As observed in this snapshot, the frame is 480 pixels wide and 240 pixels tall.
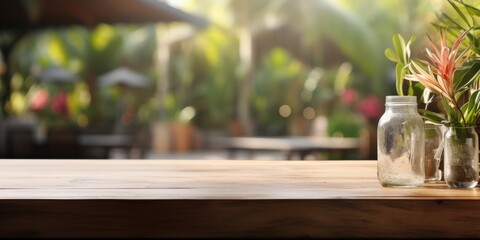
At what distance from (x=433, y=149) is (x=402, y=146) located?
0.15 meters

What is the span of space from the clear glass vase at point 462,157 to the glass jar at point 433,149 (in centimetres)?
11

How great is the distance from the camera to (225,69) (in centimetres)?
2011

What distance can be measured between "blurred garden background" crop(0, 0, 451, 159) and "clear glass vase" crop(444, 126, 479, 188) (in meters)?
10.9

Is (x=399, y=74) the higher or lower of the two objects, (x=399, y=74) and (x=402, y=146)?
the higher

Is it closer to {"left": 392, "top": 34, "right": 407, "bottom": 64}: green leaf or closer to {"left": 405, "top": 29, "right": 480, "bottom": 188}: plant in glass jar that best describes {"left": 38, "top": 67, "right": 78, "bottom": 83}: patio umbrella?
{"left": 392, "top": 34, "right": 407, "bottom": 64}: green leaf

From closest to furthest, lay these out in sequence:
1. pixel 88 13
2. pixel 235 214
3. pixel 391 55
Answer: pixel 235 214 < pixel 391 55 < pixel 88 13

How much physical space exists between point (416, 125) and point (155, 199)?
0.55 metres

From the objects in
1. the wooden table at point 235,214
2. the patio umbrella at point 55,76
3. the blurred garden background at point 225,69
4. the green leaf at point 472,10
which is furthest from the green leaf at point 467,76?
the patio umbrella at point 55,76

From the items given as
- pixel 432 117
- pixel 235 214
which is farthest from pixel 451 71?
pixel 235 214

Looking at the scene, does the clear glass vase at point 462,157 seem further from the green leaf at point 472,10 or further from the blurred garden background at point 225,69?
the blurred garden background at point 225,69

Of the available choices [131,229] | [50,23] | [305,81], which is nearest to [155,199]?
[131,229]

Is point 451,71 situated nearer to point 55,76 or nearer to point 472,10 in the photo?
point 472,10

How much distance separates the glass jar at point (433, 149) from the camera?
154 cm

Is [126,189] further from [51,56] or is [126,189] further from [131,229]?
[51,56]
